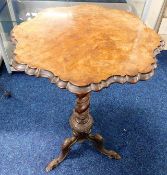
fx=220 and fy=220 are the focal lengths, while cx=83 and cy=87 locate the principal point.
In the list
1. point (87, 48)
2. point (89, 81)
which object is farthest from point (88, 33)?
point (89, 81)

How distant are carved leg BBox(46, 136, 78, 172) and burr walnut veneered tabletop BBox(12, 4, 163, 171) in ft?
0.04

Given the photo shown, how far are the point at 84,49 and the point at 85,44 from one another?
4 centimetres

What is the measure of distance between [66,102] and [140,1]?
3.30ft

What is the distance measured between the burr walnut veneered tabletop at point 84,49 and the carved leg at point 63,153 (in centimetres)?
1

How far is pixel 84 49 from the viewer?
96cm

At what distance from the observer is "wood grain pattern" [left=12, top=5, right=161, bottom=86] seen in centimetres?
87

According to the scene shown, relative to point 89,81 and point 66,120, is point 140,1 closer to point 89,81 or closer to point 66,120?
point 66,120

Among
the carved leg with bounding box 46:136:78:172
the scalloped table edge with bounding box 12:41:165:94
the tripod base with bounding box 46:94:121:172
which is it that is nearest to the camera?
the scalloped table edge with bounding box 12:41:165:94

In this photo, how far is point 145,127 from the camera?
1.61m

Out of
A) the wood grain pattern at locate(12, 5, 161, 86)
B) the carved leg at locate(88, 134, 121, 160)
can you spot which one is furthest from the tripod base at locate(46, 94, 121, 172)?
the wood grain pattern at locate(12, 5, 161, 86)

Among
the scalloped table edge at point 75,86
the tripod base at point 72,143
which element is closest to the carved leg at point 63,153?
the tripod base at point 72,143

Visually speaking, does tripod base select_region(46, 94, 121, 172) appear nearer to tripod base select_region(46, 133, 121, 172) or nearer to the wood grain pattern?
tripod base select_region(46, 133, 121, 172)

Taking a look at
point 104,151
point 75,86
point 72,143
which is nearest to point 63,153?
point 72,143

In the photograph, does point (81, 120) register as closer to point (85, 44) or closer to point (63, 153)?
point (63, 153)
